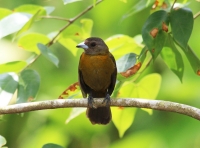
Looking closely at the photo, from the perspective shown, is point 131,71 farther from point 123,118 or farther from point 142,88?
point 123,118

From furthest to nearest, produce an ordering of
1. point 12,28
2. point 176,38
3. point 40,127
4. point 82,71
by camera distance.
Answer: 1. point 40,127
2. point 82,71
3. point 12,28
4. point 176,38

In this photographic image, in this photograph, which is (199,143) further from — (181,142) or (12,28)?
(12,28)

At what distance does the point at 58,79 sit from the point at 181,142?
1580 mm

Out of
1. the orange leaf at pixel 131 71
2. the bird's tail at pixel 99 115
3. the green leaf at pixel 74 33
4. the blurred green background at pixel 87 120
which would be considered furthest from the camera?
the blurred green background at pixel 87 120

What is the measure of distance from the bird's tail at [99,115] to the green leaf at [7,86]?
930 millimetres

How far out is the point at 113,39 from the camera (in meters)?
3.00

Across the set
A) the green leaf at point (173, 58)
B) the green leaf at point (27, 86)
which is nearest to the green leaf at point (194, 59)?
the green leaf at point (173, 58)

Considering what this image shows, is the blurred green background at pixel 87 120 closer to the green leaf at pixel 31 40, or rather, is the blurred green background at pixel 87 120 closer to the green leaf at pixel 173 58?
the green leaf at pixel 31 40

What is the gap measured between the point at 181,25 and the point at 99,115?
50.6 inches

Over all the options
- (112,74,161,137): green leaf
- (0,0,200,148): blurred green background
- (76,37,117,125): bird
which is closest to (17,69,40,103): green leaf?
(112,74,161,137): green leaf

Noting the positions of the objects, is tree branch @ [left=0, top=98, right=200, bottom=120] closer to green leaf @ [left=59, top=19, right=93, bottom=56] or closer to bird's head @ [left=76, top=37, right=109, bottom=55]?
green leaf @ [left=59, top=19, right=93, bottom=56]

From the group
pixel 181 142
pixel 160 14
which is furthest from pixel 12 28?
pixel 181 142

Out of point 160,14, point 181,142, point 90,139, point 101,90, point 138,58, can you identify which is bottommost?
point 90,139

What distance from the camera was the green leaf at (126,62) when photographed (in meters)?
2.60
